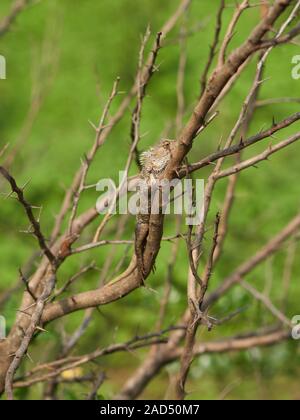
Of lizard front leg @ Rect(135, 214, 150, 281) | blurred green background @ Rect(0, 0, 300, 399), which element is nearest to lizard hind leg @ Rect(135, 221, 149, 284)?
lizard front leg @ Rect(135, 214, 150, 281)

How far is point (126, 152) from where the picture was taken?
22.0 feet

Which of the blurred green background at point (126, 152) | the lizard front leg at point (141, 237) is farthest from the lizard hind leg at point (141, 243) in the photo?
the blurred green background at point (126, 152)

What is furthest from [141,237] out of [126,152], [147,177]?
[126,152]

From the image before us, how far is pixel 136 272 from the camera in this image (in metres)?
2.20

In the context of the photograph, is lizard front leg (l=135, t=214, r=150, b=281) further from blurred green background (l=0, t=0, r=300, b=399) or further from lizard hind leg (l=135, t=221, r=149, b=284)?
blurred green background (l=0, t=0, r=300, b=399)

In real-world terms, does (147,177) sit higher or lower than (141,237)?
higher

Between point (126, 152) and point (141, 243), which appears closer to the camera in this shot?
point (141, 243)

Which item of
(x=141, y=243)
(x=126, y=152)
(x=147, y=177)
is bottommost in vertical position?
(x=141, y=243)

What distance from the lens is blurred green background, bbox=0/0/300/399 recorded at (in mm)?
5410

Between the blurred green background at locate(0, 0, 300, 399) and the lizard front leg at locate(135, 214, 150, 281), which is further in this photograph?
the blurred green background at locate(0, 0, 300, 399)

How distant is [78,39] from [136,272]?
6.20 metres

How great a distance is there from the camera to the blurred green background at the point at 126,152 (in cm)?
541

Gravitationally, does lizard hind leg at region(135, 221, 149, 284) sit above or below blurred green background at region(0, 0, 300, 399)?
below

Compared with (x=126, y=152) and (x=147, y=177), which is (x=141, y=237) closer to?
(x=147, y=177)
